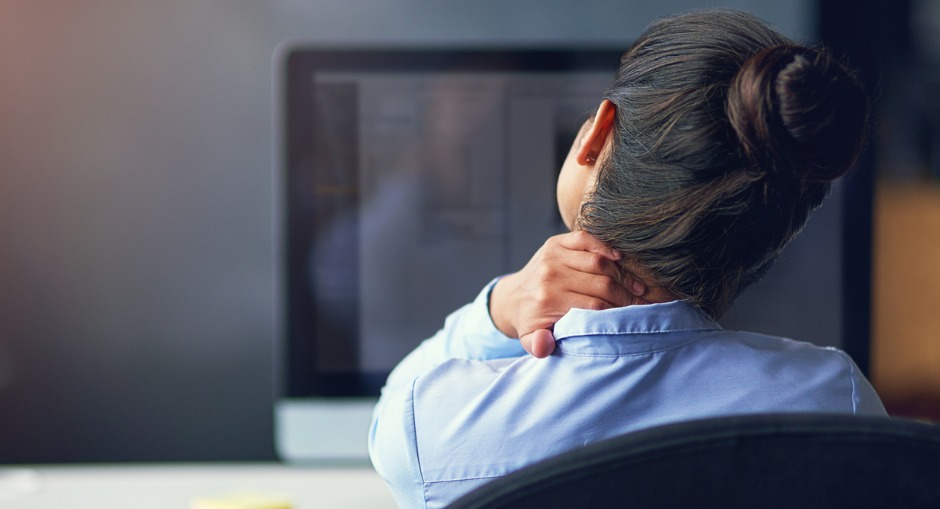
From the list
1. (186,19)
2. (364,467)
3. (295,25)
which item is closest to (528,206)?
(364,467)

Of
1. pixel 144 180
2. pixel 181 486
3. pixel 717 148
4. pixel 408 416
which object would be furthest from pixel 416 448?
pixel 144 180

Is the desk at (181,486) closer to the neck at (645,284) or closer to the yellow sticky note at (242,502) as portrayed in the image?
the yellow sticky note at (242,502)

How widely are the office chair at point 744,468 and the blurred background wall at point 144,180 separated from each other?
113 cm

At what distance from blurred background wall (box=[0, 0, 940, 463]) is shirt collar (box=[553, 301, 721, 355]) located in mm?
889

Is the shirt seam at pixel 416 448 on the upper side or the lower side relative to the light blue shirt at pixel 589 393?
lower

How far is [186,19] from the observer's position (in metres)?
1.33

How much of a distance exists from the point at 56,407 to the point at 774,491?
136 centimetres

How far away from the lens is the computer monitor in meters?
1.01

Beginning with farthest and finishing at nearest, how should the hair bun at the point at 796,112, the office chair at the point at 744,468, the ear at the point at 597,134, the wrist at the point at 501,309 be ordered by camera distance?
1. the wrist at the point at 501,309
2. the ear at the point at 597,134
3. the hair bun at the point at 796,112
4. the office chair at the point at 744,468

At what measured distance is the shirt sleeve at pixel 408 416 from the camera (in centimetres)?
51

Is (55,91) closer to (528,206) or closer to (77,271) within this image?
(77,271)

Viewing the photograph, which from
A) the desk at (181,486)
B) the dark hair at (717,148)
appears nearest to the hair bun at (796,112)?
the dark hair at (717,148)

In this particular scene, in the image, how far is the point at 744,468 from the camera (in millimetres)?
277

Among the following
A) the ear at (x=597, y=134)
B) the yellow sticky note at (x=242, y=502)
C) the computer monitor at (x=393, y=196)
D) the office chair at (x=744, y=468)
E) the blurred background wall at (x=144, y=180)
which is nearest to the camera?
the office chair at (x=744, y=468)
